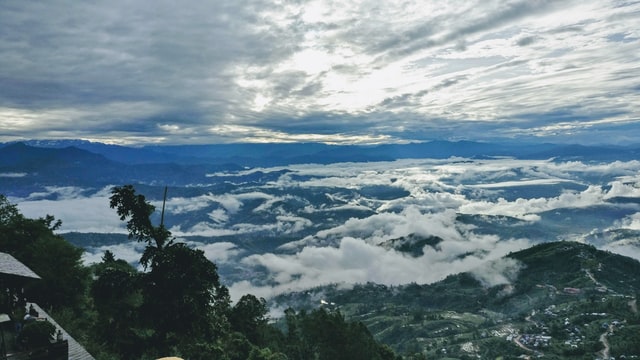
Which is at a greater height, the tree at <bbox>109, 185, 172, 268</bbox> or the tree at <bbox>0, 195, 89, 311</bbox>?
the tree at <bbox>109, 185, 172, 268</bbox>

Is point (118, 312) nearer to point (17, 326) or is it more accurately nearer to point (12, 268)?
point (12, 268)

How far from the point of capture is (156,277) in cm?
3086

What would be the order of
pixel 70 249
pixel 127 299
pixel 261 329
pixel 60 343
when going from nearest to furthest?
pixel 60 343 < pixel 127 299 < pixel 70 249 < pixel 261 329

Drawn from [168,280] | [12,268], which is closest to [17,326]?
[12,268]

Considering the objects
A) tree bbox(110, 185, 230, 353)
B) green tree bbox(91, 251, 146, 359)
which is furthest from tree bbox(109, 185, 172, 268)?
green tree bbox(91, 251, 146, 359)

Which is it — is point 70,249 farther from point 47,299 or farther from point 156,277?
point 156,277

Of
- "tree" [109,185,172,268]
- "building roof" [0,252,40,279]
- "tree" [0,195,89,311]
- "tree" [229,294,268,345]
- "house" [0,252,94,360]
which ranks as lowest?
"tree" [229,294,268,345]

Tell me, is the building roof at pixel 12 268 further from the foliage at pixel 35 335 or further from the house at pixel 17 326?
the foliage at pixel 35 335

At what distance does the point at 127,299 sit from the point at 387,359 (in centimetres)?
6765

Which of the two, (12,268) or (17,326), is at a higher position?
(12,268)

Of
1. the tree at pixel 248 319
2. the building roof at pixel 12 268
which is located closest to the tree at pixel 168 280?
the building roof at pixel 12 268

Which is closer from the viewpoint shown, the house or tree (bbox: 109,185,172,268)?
the house

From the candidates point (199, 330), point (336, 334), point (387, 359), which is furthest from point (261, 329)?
point (199, 330)

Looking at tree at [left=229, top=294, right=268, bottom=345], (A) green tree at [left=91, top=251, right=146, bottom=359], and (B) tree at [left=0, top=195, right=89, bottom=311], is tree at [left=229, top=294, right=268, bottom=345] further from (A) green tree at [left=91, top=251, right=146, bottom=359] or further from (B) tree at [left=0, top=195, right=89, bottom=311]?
(A) green tree at [left=91, top=251, right=146, bottom=359]
